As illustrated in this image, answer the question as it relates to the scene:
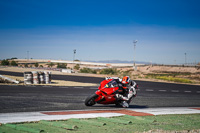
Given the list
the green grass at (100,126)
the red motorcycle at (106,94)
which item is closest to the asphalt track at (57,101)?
the red motorcycle at (106,94)

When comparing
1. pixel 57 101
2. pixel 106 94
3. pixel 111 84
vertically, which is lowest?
pixel 57 101

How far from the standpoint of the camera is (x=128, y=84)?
1226cm

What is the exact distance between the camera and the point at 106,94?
11.7 meters

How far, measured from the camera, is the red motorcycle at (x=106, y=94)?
38.3 ft

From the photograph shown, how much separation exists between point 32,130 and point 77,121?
1.81 m

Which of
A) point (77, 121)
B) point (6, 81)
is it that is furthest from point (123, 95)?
point (6, 81)

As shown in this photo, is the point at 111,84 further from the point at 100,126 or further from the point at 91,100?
the point at 100,126

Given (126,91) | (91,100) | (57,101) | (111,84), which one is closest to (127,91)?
(126,91)

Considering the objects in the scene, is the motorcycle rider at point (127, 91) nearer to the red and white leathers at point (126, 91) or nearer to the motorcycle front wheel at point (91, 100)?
the red and white leathers at point (126, 91)

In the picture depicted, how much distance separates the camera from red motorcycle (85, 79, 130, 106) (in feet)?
38.3

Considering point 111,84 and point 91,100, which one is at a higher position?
point 111,84

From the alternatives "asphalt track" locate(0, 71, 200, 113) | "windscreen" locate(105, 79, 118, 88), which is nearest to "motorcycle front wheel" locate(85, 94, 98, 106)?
"asphalt track" locate(0, 71, 200, 113)

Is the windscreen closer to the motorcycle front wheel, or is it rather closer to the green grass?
the motorcycle front wheel

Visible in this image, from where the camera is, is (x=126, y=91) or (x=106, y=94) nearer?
(x=106, y=94)
